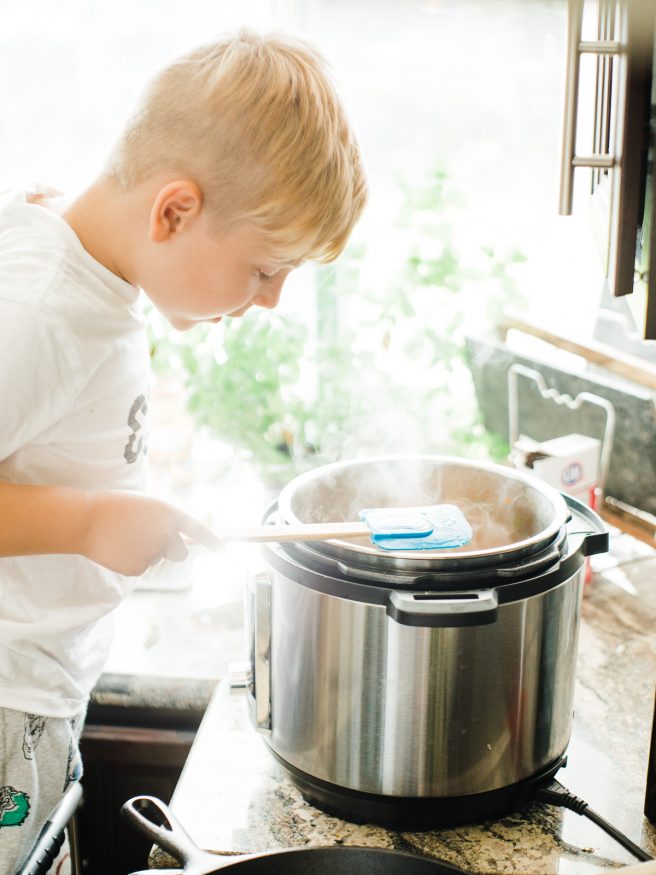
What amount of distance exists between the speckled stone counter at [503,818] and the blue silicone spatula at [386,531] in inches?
12.0

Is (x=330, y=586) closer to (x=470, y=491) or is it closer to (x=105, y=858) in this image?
(x=470, y=491)

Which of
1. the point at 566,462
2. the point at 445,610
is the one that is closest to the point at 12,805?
the point at 445,610

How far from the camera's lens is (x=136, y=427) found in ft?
→ 3.36

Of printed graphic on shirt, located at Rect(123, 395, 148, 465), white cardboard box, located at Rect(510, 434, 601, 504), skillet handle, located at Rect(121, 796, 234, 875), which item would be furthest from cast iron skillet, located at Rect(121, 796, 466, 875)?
white cardboard box, located at Rect(510, 434, 601, 504)

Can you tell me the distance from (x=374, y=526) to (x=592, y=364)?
3.42ft

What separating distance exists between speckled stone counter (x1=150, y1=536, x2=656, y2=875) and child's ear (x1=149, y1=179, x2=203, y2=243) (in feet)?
1.90

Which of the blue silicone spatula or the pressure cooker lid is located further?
the pressure cooker lid

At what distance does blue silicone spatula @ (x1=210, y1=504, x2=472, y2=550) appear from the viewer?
84cm

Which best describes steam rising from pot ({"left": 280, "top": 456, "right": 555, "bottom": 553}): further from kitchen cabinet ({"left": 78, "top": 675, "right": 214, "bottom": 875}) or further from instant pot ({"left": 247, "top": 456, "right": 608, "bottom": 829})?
kitchen cabinet ({"left": 78, "top": 675, "right": 214, "bottom": 875})

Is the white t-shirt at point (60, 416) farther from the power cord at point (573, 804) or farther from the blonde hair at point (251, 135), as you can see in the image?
the power cord at point (573, 804)

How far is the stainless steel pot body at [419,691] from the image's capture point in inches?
31.7

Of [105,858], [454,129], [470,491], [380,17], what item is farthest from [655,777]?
[380,17]

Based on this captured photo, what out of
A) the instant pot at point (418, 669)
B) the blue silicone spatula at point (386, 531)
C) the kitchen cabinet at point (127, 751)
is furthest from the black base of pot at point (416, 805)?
the kitchen cabinet at point (127, 751)

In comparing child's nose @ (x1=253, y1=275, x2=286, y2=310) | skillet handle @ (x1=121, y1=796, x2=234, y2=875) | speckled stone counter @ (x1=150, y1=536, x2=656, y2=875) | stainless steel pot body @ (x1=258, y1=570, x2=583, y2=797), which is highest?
child's nose @ (x1=253, y1=275, x2=286, y2=310)
